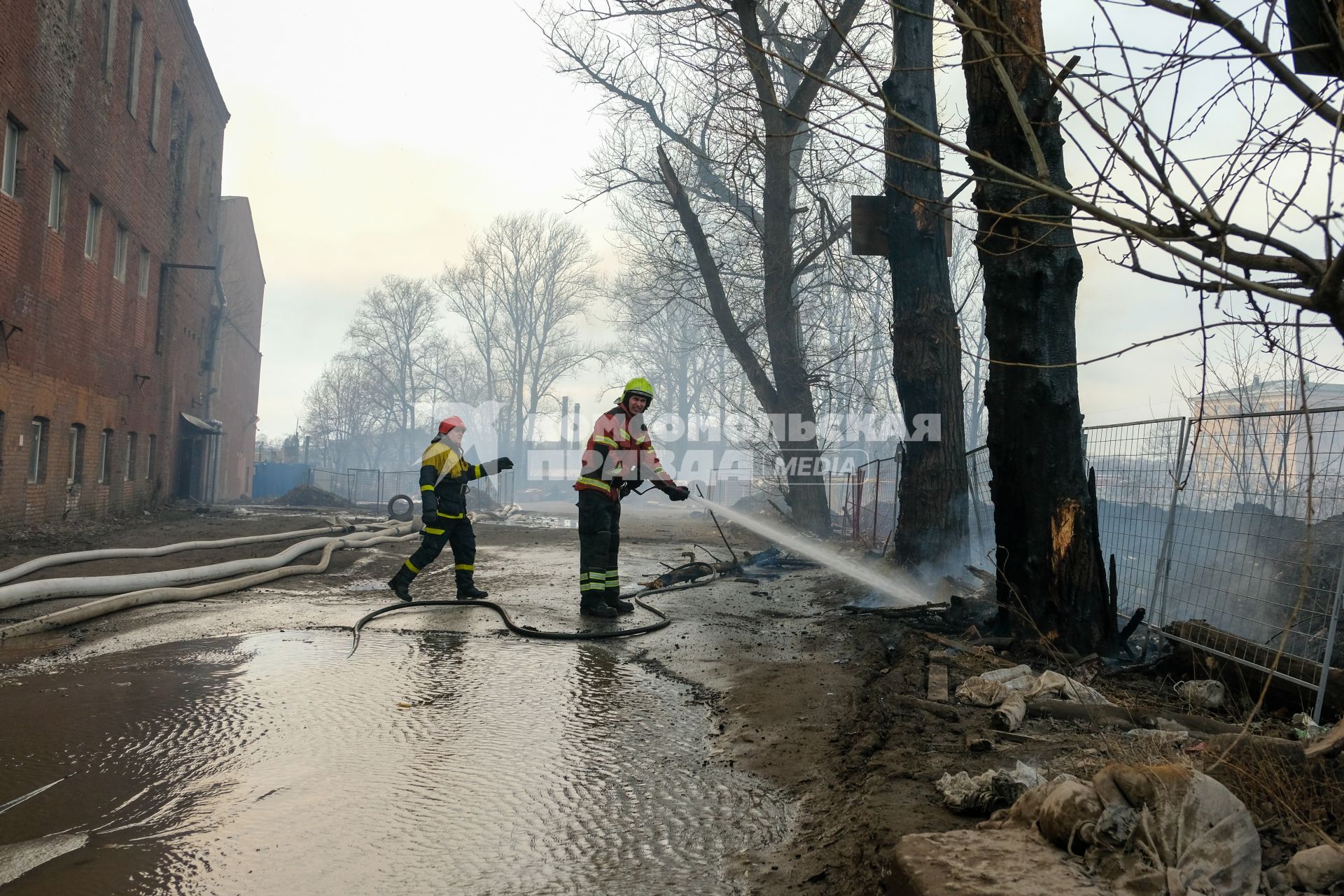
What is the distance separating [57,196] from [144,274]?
232 inches

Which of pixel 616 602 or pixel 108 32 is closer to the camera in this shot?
pixel 616 602

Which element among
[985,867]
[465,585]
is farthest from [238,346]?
[985,867]

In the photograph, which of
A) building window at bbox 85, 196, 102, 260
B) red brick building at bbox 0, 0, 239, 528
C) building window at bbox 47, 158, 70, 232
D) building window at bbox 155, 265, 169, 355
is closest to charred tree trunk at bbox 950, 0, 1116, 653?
red brick building at bbox 0, 0, 239, 528

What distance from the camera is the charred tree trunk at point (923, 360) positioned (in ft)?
32.3

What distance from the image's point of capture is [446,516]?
28.5 ft

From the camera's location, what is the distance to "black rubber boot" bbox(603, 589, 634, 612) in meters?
7.97

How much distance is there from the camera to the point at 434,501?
8.62 metres

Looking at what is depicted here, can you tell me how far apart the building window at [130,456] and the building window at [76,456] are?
3.13 meters

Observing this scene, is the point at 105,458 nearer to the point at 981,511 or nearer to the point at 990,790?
the point at 981,511

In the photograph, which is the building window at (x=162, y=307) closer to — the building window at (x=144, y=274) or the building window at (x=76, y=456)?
the building window at (x=144, y=274)

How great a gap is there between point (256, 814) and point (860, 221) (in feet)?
27.6

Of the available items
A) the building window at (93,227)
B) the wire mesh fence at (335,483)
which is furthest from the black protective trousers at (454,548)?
the wire mesh fence at (335,483)

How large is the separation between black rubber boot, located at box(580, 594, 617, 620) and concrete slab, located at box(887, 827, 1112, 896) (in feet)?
17.4

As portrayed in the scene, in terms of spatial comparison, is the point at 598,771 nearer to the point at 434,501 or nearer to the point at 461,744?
the point at 461,744
